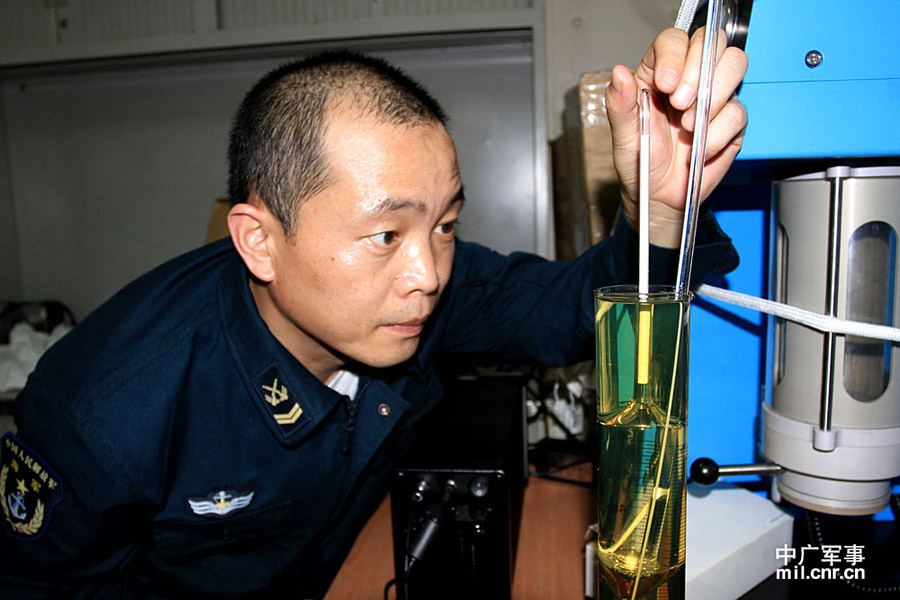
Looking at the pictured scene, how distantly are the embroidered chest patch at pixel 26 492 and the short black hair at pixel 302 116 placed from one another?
1.47ft

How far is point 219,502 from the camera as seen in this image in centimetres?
85

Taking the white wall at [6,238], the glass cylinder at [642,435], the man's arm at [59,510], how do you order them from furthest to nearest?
1. the white wall at [6,238]
2. the man's arm at [59,510]
3. the glass cylinder at [642,435]

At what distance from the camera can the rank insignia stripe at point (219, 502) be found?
84 cm

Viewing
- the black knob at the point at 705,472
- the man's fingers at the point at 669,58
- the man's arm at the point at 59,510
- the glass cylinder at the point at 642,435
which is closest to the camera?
the glass cylinder at the point at 642,435

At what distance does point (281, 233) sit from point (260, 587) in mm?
556

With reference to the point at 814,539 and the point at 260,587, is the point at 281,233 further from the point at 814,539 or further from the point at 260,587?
the point at 814,539

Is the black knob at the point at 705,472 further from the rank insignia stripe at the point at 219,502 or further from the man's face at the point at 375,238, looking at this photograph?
the rank insignia stripe at the point at 219,502

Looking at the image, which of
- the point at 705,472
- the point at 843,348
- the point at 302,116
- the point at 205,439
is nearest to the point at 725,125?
the point at 843,348

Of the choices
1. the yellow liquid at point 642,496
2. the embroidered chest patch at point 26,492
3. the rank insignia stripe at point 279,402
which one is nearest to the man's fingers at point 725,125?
the yellow liquid at point 642,496

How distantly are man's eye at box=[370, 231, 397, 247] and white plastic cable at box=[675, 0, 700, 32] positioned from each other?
37 centimetres

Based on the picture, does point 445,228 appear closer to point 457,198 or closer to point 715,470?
point 457,198

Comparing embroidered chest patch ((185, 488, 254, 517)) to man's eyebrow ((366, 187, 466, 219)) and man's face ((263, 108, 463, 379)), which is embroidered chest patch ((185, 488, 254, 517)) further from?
man's eyebrow ((366, 187, 466, 219))

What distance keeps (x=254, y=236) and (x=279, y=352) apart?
187 mm

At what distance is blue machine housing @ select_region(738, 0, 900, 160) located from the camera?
0.56m
